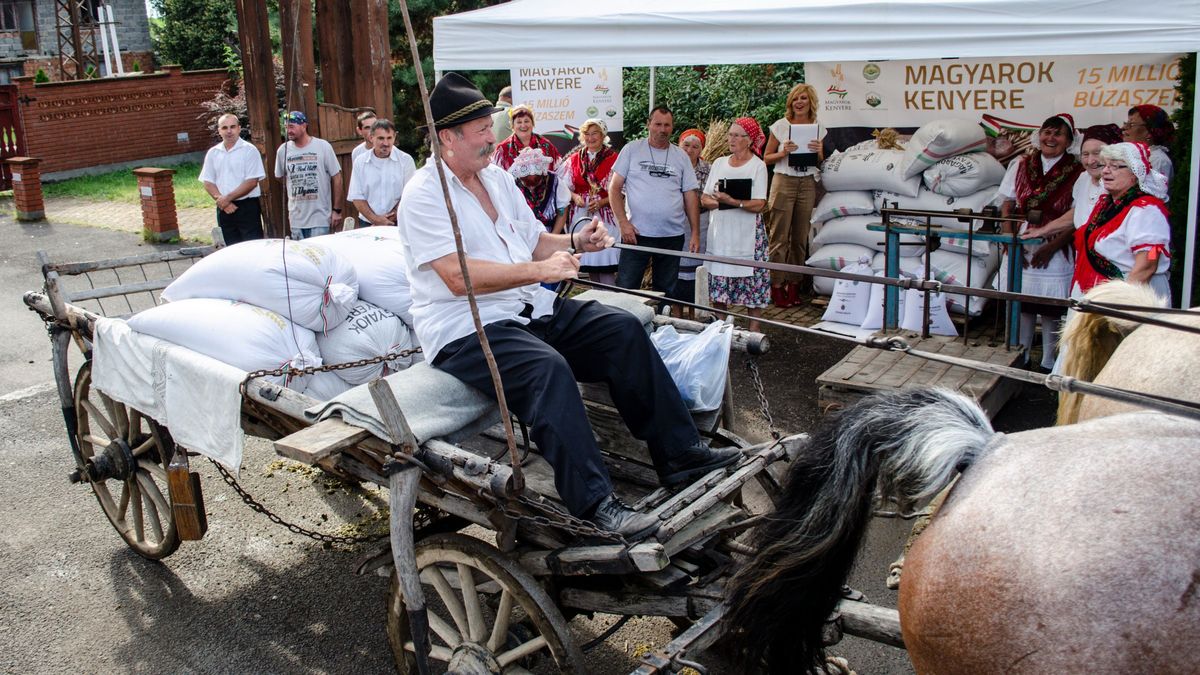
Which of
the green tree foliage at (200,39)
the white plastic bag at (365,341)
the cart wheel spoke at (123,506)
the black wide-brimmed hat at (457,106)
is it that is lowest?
the cart wheel spoke at (123,506)

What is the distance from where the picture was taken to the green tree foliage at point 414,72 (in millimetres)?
12273

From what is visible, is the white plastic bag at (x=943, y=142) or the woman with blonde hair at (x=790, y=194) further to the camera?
the woman with blonde hair at (x=790, y=194)

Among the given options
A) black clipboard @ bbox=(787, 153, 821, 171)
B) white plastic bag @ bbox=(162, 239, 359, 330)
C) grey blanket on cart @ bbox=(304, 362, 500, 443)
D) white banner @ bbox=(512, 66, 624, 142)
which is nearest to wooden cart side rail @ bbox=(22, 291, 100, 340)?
white plastic bag @ bbox=(162, 239, 359, 330)

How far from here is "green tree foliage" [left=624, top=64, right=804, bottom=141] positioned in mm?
12000

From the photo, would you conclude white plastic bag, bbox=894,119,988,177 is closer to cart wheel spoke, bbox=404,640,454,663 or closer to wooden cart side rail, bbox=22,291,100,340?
cart wheel spoke, bbox=404,640,454,663

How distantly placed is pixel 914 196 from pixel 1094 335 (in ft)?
13.7

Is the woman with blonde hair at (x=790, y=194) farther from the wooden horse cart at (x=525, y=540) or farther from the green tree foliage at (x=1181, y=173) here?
the wooden horse cart at (x=525, y=540)

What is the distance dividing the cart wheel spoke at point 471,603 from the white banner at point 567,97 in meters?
6.64

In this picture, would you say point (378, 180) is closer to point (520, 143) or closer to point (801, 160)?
point (520, 143)

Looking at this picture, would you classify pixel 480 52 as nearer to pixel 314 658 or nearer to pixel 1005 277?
pixel 1005 277

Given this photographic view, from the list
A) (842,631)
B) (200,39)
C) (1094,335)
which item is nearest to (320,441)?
(842,631)

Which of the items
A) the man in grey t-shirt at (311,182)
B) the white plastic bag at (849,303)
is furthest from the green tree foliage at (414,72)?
the white plastic bag at (849,303)

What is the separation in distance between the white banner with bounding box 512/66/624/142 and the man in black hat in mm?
5783

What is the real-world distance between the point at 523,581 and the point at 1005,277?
4.96m
